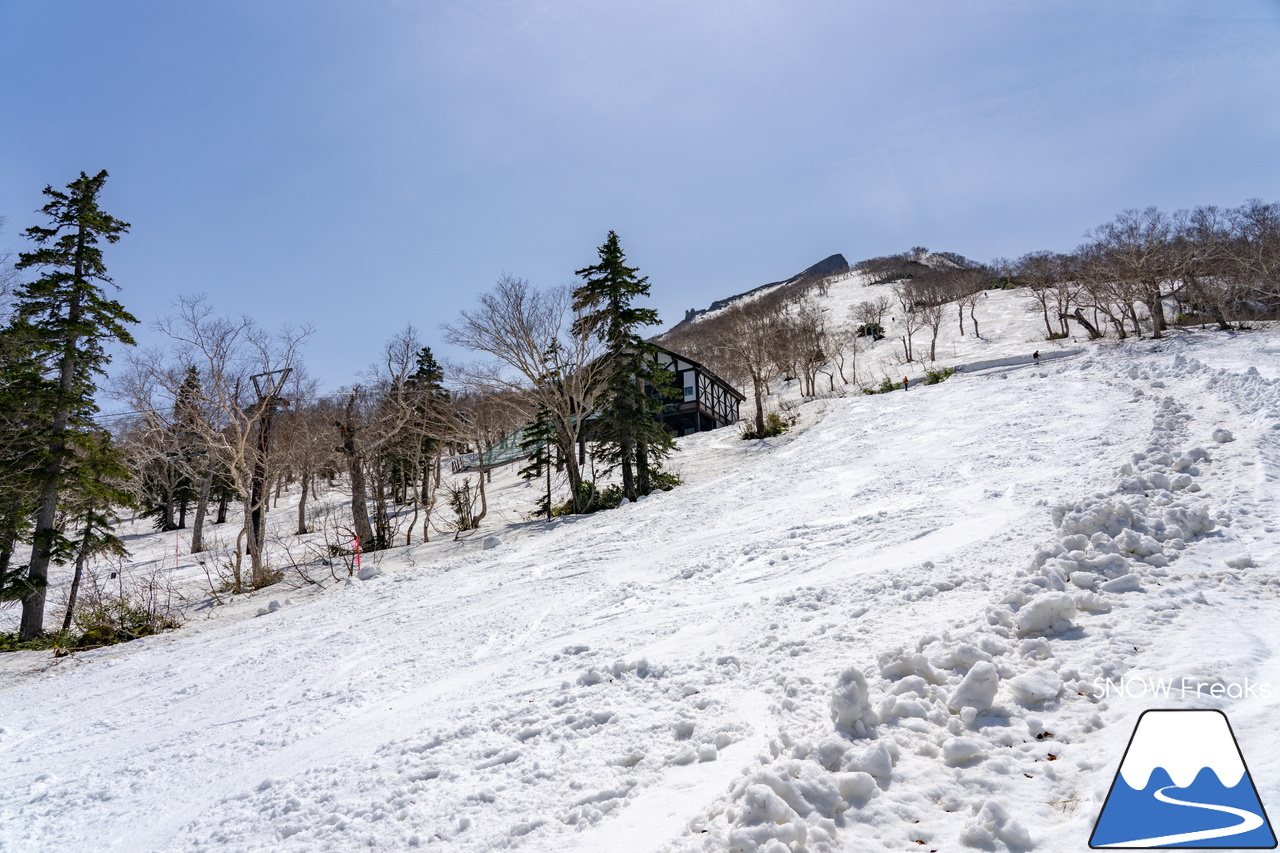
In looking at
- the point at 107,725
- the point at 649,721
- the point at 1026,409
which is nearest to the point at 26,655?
the point at 107,725

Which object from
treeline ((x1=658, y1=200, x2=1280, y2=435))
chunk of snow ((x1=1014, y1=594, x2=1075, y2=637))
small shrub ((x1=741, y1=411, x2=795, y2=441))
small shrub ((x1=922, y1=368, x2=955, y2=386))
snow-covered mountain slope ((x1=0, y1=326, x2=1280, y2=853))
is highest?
treeline ((x1=658, y1=200, x2=1280, y2=435))

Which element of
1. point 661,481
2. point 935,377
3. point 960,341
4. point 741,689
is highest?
point 960,341

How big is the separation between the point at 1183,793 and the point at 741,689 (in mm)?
2326

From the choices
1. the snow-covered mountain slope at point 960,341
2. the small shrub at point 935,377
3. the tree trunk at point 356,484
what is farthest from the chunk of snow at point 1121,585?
the snow-covered mountain slope at point 960,341

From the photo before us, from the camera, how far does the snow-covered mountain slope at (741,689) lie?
2799 millimetres

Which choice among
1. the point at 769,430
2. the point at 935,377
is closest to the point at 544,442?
the point at 769,430

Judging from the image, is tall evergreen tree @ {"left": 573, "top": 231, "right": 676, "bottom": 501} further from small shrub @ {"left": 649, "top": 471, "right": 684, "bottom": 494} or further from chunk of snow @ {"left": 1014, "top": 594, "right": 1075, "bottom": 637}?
chunk of snow @ {"left": 1014, "top": 594, "right": 1075, "bottom": 637}

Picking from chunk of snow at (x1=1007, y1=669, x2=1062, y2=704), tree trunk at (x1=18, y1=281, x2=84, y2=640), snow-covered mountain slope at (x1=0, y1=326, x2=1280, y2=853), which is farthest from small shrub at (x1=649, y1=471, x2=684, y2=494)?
chunk of snow at (x1=1007, y1=669, x2=1062, y2=704)

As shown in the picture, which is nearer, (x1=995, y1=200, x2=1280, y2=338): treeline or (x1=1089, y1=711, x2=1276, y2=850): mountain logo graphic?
(x1=1089, y1=711, x2=1276, y2=850): mountain logo graphic

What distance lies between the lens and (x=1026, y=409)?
16.6m

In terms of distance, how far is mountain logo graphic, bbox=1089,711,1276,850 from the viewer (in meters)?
2.21

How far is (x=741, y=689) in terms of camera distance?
4105mm

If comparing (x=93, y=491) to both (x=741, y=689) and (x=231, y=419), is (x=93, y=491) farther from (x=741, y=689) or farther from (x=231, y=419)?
(x=741, y=689)

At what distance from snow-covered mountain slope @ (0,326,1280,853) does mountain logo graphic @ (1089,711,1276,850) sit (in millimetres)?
76
